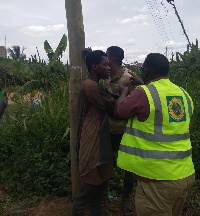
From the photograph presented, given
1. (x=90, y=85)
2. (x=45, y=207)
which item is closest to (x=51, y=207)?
(x=45, y=207)

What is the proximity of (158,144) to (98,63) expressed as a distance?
3.06 feet

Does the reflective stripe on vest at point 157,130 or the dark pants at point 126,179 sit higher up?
the reflective stripe on vest at point 157,130

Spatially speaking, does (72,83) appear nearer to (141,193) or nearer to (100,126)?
(100,126)

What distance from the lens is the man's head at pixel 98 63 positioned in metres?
2.44

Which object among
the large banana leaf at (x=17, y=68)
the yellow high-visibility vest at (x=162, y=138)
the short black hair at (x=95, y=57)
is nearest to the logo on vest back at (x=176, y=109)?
the yellow high-visibility vest at (x=162, y=138)

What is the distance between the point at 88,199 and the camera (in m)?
2.64

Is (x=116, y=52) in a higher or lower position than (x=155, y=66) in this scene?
higher

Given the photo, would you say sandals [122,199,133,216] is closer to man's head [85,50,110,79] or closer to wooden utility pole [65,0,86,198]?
wooden utility pole [65,0,86,198]

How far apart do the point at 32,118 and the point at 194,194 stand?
249 cm

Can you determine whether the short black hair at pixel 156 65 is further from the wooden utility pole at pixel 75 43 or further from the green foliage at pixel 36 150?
the green foliage at pixel 36 150

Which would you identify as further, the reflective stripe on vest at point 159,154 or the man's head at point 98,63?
the man's head at point 98,63

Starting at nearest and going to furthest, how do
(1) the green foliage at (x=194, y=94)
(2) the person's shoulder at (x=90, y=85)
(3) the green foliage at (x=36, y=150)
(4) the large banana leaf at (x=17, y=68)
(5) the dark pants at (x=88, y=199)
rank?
(2) the person's shoulder at (x=90, y=85) < (5) the dark pants at (x=88, y=199) < (3) the green foliage at (x=36, y=150) < (1) the green foliage at (x=194, y=94) < (4) the large banana leaf at (x=17, y=68)

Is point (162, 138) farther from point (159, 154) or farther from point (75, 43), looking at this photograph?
point (75, 43)

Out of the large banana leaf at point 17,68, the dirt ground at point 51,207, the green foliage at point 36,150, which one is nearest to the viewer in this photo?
the dirt ground at point 51,207
